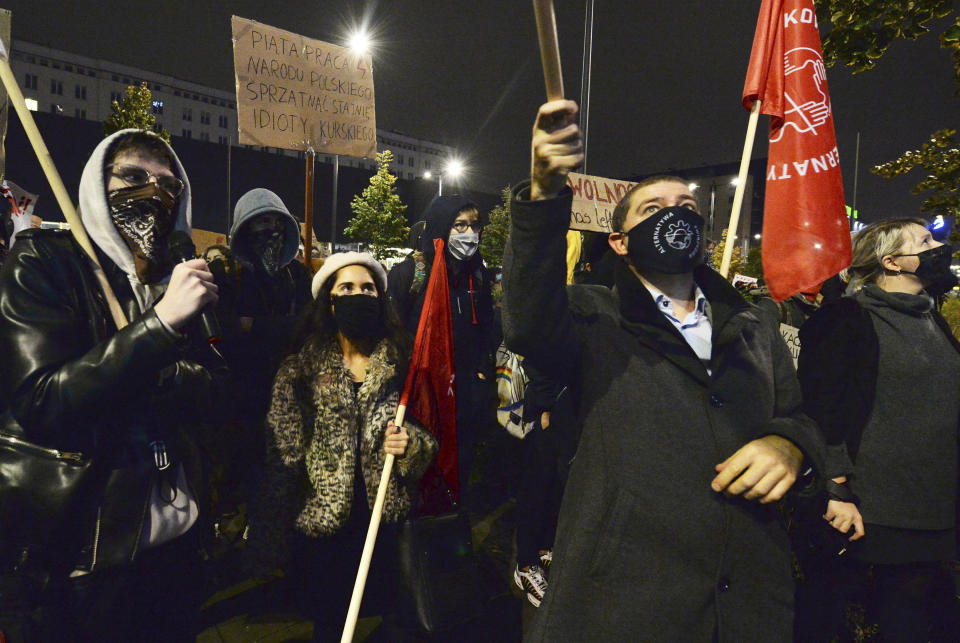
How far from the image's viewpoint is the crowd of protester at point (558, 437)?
1590 millimetres

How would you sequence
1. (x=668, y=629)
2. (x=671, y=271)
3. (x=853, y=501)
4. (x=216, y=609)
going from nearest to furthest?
(x=668, y=629)
(x=671, y=271)
(x=853, y=501)
(x=216, y=609)

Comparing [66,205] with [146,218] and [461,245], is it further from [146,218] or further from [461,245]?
[461,245]

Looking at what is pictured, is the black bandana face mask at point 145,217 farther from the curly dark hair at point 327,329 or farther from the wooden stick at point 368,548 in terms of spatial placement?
the wooden stick at point 368,548

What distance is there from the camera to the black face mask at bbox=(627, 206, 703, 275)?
1.81 metres

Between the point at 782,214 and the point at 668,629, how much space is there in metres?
2.39

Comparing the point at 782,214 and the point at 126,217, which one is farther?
the point at 782,214

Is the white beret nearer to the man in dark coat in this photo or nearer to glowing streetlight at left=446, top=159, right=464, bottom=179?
the man in dark coat

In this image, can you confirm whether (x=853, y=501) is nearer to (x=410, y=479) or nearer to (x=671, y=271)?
(x=671, y=271)

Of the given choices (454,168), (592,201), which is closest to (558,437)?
(592,201)

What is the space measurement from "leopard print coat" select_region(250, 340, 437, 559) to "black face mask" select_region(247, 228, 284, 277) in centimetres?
101

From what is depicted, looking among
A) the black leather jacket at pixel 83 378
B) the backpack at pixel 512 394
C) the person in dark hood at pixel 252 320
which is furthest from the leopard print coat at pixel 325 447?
the backpack at pixel 512 394

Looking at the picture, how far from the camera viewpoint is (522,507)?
156 inches

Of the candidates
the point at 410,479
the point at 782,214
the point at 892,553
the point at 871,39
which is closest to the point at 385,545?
the point at 410,479

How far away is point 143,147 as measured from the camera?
198 cm
